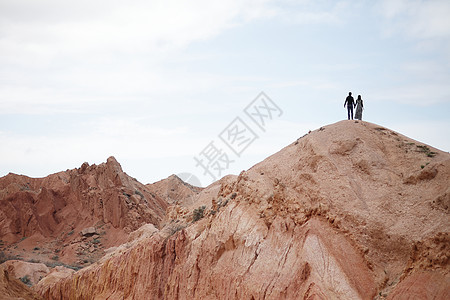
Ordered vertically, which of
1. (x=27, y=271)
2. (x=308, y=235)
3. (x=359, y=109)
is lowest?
(x=308, y=235)

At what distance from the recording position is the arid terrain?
16219 millimetres

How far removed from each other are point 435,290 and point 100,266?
15765mm

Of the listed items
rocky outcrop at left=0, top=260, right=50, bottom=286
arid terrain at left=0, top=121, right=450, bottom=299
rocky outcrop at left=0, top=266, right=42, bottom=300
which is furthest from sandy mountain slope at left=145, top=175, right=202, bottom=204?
rocky outcrop at left=0, top=266, right=42, bottom=300

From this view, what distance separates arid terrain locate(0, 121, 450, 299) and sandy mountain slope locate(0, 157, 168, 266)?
1925 cm

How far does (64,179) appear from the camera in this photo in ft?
211

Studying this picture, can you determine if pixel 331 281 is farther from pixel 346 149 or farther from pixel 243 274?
pixel 346 149

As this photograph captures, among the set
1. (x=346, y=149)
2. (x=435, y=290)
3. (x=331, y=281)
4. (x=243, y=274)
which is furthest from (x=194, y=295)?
(x=435, y=290)

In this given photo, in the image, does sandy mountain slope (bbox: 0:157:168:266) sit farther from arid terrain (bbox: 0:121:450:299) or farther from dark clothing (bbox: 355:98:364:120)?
dark clothing (bbox: 355:98:364:120)

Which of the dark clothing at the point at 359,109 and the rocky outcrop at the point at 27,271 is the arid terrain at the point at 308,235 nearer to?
the dark clothing at the point at 359,109

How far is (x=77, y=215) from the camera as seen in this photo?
2111 inches

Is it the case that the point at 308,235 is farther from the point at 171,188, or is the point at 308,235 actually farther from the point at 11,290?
the point at 171,188

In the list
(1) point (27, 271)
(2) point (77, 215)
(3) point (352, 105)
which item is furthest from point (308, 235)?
(2) point (77, 215)

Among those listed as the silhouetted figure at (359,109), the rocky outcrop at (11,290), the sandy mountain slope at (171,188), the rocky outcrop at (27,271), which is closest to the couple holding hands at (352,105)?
the silhouetted figure at (359,109)

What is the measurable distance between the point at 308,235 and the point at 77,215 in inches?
1562
